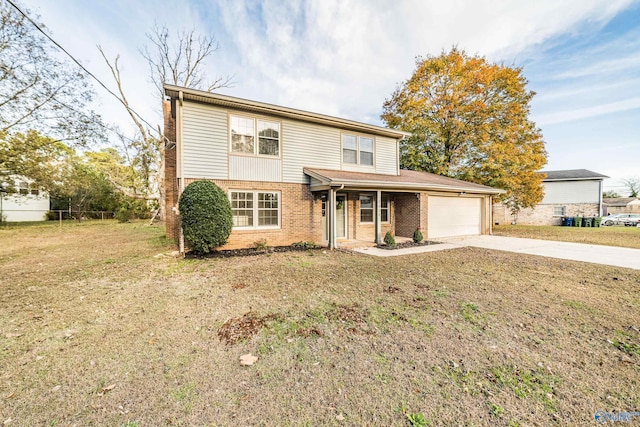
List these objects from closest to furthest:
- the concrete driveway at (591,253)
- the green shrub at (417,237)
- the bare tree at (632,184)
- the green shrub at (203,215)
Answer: the concrete driveway at (591,253)
the green shrub at (203,215)
the green shrub at (417,237)
the bare tree at (632,184)

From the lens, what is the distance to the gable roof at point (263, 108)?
8119 millimetres

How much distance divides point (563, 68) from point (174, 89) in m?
17.9

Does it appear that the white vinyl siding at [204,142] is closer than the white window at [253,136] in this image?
Yes

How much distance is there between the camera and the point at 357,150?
11820 millimetres

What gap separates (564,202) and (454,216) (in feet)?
69.9

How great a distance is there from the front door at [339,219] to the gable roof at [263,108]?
3080 millimetres

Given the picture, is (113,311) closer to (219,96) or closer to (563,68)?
(219,96)

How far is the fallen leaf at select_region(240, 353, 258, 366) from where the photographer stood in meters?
2.74

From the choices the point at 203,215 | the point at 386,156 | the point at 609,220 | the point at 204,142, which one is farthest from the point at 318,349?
the point at 609,220

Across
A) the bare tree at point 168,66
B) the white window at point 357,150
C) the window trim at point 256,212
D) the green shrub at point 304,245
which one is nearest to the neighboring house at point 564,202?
the white window at point 357,150

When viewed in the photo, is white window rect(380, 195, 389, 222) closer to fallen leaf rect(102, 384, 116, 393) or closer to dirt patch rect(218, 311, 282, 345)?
dirt patch rect(218, 311, 282, 345)

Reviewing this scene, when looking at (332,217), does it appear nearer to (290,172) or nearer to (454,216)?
(290,172)

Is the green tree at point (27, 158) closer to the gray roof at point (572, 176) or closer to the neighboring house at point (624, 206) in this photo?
the gray roof at point (572, 176)

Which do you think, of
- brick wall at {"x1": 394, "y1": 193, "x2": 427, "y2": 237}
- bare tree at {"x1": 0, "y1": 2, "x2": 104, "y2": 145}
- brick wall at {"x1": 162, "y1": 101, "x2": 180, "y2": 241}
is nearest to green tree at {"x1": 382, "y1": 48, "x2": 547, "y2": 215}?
brick wall at {"x1": 394, "y1": 193, "x2": 427, "y2": 237}
